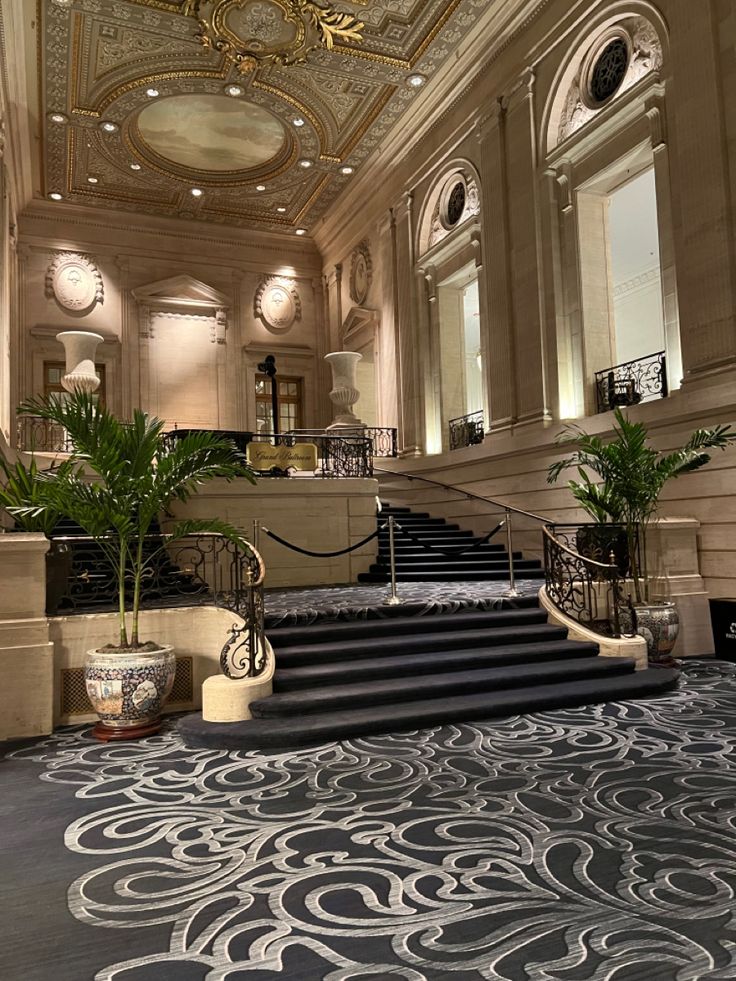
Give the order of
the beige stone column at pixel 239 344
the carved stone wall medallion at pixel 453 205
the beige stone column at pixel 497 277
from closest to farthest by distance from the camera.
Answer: the beige stone column at pixel 497 277 → the carved stone wall medallion at pixel 453 205 → the beige stone column at pixel 239 344

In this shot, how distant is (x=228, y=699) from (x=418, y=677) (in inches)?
63.7

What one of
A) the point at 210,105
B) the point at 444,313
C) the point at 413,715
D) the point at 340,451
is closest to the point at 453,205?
the point at 444,313

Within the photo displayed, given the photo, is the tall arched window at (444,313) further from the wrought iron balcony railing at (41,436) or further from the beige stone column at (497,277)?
the wrought iron balcony railing at (41,436)

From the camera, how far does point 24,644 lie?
5.27m

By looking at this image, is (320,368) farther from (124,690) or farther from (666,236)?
(124,690)

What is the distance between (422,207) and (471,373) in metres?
8.62

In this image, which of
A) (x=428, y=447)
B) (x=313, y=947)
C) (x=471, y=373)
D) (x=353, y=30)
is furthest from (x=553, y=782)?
(x=471, y=373)

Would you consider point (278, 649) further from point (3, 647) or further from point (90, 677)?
point (3, 647)

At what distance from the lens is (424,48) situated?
1242cm

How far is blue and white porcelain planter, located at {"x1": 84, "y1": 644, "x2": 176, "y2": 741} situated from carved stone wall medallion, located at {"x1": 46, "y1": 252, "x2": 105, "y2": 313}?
14.4m

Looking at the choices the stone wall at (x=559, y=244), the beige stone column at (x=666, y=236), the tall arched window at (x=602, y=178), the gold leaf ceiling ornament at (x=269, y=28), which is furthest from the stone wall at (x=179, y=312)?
the beige stone column at (x=666, y=236)

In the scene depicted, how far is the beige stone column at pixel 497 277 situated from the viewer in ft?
39.1

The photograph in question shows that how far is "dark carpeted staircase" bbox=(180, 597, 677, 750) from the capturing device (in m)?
5.05

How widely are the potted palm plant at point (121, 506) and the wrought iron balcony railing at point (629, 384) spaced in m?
6.54
